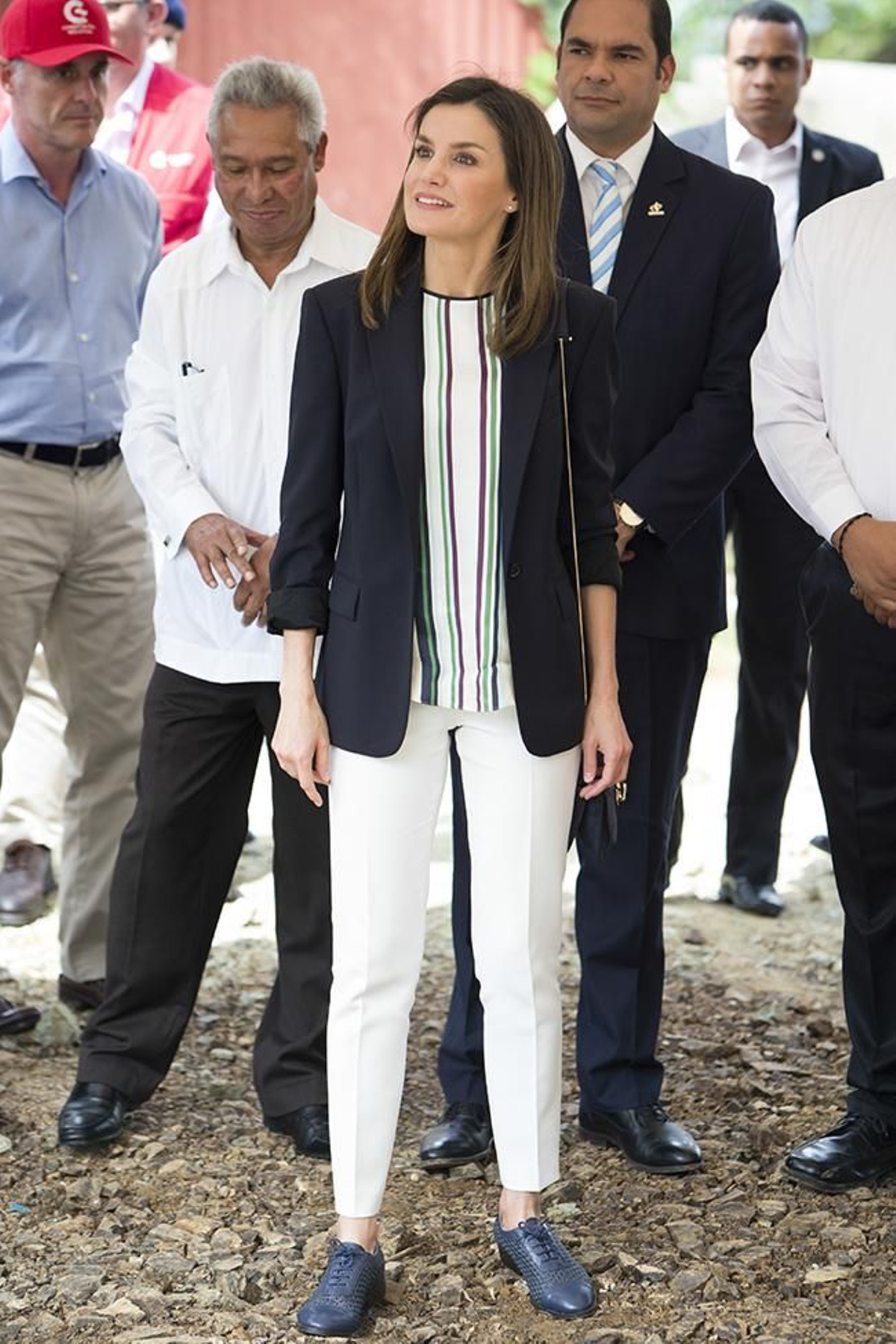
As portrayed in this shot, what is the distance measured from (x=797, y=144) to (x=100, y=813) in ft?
9.76

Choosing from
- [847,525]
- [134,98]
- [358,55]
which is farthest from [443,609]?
[358,55]

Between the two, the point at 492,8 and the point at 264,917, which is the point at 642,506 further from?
the point at 492,8

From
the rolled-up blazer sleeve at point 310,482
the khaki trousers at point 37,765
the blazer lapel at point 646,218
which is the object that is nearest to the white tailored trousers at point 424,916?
the rolled-up blazer sleeve at point 310,482

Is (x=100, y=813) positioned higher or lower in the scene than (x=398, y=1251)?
higher

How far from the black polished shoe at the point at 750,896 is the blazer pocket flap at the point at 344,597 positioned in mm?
3093

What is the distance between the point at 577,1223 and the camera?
12.4 feet

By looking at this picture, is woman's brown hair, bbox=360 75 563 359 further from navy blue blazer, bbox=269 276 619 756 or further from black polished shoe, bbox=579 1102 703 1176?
black polished shoe, bbox=579 1102 703 1176

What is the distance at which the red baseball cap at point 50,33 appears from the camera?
14.8 ft

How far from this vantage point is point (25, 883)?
588cm

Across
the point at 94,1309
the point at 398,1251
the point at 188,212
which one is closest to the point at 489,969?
the point at 398,1251

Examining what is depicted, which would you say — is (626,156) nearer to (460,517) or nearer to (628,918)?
(460,517)

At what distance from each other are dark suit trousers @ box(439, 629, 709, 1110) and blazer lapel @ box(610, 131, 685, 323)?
690 millimetres

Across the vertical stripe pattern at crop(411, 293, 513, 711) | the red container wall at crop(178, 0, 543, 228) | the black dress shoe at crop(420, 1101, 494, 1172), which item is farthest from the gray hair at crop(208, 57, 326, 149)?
the red container wall at crop(178, 0, 543, 228)

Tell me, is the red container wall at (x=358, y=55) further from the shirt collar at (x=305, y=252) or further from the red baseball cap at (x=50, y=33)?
the shirt collar at (x=305, y=252)
